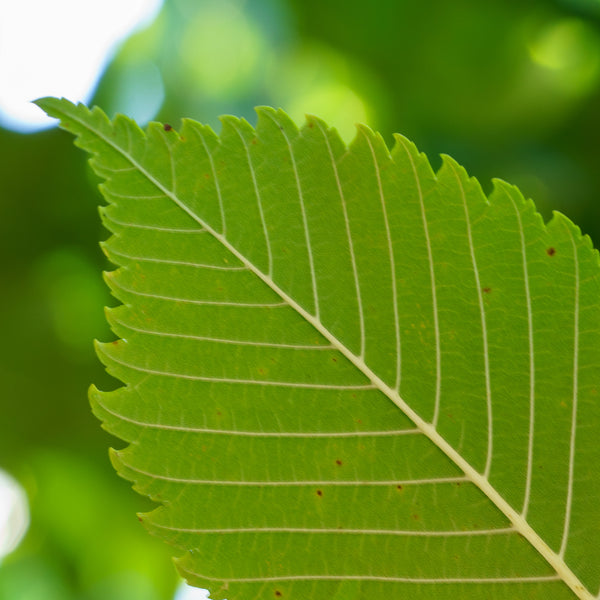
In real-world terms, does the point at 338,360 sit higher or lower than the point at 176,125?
lower

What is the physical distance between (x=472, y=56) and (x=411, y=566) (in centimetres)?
160

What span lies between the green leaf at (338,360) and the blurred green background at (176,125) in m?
1.21

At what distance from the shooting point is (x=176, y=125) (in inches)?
77.6

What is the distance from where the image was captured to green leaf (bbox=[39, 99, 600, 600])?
432 mm

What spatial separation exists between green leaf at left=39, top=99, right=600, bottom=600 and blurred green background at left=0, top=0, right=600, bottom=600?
1.21 m

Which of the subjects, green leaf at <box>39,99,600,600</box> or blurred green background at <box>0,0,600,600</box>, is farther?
blurred green background at <box>0,0,600,600</box>

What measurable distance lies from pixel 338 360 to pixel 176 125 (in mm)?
1646

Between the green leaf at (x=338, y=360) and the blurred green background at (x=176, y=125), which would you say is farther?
the blurred green background at (x=176, y=125)

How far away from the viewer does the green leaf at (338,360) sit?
43cm

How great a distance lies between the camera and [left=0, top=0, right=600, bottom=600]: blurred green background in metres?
1.66

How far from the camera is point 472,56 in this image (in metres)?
1.77

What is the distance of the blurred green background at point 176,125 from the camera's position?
1.66 metres

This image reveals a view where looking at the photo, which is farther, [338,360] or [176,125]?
[176,125]

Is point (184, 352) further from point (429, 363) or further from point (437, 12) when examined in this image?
point (437, 12)
